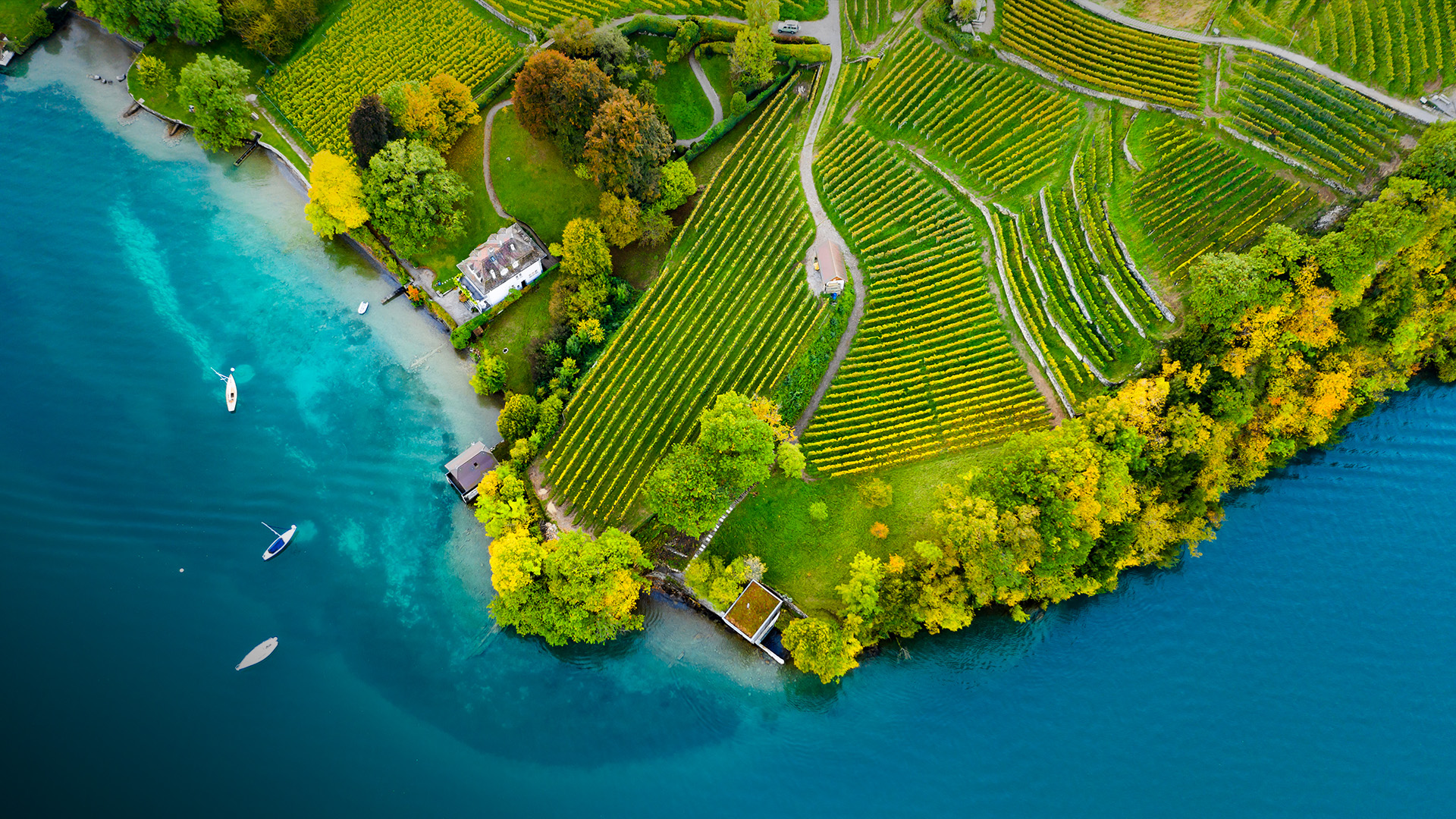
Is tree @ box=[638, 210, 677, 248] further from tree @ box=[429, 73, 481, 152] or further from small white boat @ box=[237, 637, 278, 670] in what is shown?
small white boat @ box=[237, 637, 278, 670]

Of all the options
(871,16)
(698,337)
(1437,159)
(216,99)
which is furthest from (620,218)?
(1437,159)

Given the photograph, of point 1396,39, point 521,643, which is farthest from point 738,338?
point 1396,39

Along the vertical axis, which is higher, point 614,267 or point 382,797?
point 614,267

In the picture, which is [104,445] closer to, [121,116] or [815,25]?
[121,116]

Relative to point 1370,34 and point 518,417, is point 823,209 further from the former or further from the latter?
point 1370,34

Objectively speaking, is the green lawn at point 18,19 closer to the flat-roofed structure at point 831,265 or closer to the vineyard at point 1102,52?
the flat-roofed structure at point 831,265

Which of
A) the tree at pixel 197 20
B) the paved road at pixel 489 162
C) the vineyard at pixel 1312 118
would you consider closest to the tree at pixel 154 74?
the tree at pixel 197 20

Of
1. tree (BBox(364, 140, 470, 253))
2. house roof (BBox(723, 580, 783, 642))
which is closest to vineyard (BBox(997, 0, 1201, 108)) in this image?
house roof (BBox(723, 580, 783, 642))
